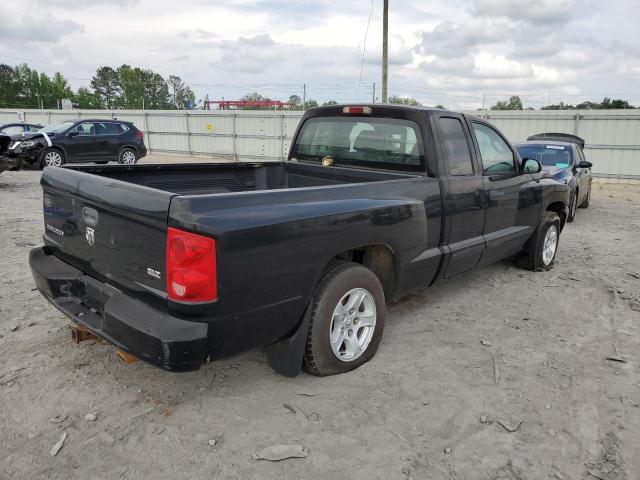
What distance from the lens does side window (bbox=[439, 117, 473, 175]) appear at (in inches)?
160

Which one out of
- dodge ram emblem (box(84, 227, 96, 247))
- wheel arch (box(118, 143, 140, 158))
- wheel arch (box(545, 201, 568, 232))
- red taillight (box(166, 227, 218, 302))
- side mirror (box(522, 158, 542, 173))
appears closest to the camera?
red taillight (box(166, 227, 218, 302))

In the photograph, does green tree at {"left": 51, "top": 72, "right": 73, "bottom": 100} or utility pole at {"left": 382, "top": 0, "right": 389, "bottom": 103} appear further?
green tree at {"left": 51, "top": 72, "right": 73, "bottom": 100}

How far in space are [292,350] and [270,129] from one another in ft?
66.1

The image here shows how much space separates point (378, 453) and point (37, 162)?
15.0 metres

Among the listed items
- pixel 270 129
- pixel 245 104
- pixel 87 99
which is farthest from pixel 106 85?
pixel 270 129

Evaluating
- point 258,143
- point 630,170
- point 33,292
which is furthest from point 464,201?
point 258,143

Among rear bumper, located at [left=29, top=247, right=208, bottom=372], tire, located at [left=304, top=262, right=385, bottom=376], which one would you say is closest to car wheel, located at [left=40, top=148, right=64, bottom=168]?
rear bumper, located at [left=29, top=247, right=208, bottom=372]

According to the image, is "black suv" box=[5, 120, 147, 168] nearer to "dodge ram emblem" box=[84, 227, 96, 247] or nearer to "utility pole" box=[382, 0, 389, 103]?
"utility pole" box=[382, 0, 389, 103]

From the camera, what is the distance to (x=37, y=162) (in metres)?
14.5

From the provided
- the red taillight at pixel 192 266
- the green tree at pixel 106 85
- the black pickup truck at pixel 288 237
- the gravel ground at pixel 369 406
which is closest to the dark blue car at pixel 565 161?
the black pickup truck at pixel 288 237

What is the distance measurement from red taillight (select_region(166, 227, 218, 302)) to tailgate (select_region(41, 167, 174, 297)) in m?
0.09

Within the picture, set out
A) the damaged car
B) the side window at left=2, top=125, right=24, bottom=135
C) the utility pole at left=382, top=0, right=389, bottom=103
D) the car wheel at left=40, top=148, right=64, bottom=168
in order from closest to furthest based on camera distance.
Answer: the damaged car, the car wheel at left=40, top=148, right=64, bottom=168, the side window at left=2, top=125, right=24, bottom=135, the utility pole at left=382, top=0, right=389, bottom=103

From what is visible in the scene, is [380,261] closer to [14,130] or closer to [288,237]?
[288,237]

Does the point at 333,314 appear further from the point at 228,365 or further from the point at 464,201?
the point at 464,201
